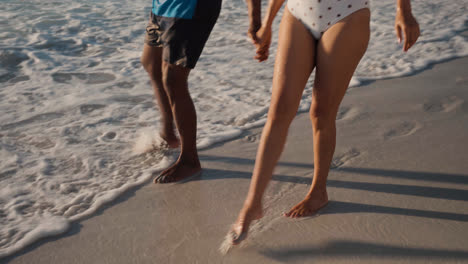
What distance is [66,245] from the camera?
96.7 inches

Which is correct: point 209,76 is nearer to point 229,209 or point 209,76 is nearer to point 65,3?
point 229,209

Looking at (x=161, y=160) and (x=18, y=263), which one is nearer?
(x=18, y=263)

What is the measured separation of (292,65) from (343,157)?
1277mm

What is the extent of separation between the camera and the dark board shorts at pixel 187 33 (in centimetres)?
287

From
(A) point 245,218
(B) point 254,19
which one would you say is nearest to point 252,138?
(B) point 254,19

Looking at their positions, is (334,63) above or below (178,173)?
above

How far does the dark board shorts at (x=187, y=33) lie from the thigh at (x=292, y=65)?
2.57 ft

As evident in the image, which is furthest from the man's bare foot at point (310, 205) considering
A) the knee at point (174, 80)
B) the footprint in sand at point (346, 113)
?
the footprint in sand at point (346, 113)

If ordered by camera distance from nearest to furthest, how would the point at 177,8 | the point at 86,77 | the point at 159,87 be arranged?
the point at 177,8 → the point at 159,87 → the point at 86,77

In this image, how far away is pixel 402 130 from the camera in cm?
364

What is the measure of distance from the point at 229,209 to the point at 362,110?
1862mm

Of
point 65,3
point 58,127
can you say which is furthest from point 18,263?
point 65,3

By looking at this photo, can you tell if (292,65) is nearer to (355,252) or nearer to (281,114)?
(281,114)

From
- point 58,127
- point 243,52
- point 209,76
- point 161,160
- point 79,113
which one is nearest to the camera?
point 161,160
